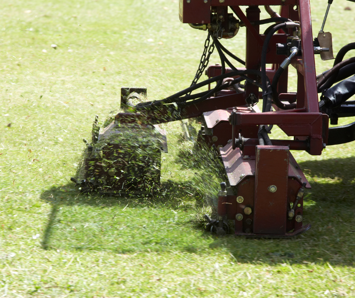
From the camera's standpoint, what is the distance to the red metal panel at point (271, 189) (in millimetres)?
3531

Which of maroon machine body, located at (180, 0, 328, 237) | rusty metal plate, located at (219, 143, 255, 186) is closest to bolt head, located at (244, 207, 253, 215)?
maroon machine body, located at (180, 0, 328, 237)

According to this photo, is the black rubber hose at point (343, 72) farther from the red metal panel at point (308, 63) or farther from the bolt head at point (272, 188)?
the bolt head at point (272, 188)

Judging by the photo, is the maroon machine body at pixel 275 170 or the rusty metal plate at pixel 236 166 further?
the rusty metal plate at pixel 236 166

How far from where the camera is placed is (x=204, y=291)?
3.07 meters

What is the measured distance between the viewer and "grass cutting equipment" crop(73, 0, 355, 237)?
367cm

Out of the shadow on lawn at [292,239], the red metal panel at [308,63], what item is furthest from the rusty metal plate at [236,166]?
the red metal panel at [308,63]

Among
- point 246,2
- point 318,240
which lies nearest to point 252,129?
point 246,2

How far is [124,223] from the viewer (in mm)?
3934

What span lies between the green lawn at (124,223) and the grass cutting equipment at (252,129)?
0.65 ft

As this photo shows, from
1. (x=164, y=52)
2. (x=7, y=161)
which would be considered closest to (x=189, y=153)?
(x=7, y=161)

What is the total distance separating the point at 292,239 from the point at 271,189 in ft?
1.52

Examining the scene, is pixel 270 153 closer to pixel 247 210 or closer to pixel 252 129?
pixel 247 210

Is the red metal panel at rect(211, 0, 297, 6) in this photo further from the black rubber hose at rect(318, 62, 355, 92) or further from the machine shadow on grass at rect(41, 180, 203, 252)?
the machine shadow on grass at rect(41, 180, 203, 252)

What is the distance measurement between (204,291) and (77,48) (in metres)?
7.56
